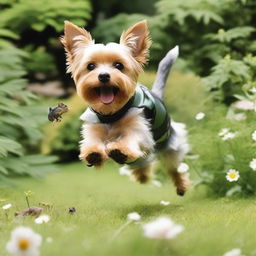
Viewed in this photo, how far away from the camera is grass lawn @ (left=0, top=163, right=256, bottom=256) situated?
3.18 m

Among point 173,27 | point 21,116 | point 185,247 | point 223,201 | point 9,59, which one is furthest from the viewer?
point 173,27

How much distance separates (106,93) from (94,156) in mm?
447

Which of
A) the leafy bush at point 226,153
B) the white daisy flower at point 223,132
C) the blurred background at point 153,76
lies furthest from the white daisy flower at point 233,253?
the white daisy flower at point 223,132

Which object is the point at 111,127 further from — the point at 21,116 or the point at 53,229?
the point at 21,116

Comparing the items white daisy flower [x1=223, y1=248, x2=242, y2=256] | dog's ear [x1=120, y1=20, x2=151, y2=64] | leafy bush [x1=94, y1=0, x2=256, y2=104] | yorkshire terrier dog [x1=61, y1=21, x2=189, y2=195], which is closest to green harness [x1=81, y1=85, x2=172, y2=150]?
yorkshire terrier dog [x1=61, y1=21, x2=189, y2=195]

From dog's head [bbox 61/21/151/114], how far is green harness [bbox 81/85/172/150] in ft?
0.32

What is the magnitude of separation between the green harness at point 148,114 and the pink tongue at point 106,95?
231 mm

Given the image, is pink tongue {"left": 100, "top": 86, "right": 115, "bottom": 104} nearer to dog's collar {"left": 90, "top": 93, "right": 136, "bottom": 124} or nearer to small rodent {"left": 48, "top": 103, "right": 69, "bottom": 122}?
dog's collar {"left": 90, "top": 93, "right": 136, "bottom": 124}

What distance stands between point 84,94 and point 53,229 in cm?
102

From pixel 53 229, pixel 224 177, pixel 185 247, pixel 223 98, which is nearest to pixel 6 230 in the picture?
pixel 53 229

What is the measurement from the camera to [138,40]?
4.73m

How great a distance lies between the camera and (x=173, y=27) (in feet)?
36.0

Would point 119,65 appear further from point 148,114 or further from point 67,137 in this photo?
point 67,137

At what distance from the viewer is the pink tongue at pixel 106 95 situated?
4.50 meters
